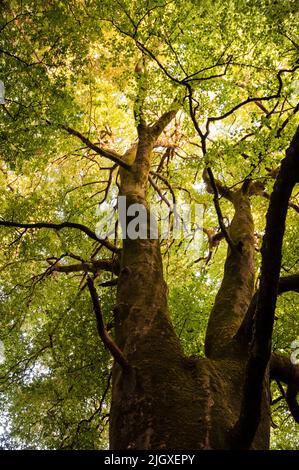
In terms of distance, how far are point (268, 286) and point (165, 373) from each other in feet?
4.95

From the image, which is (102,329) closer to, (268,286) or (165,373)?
(165,373)

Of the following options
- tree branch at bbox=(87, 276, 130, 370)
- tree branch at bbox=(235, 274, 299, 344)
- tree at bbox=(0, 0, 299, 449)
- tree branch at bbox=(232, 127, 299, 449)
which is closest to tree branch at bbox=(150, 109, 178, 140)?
tree at bbox=(0, 0, 299, 449)

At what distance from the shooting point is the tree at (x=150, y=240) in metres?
3.49

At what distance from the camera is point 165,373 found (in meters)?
3.89

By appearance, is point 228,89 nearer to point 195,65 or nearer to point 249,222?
point 195,65

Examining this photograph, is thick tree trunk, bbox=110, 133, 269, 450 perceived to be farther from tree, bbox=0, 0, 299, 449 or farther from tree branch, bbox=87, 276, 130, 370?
tree branch, bbox=87, 276, 130, 370

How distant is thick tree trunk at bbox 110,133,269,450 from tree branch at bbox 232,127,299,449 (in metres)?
0.62

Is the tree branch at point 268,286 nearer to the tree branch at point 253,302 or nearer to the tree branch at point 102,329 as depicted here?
the tree branch at point 253,302

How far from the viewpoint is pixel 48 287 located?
9812mm

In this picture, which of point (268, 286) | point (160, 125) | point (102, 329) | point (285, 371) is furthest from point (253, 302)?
point (160, 125)

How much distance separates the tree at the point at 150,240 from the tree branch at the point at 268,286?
0.01 m

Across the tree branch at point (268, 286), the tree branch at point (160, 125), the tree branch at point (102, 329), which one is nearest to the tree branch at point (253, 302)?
the tree branch at point (268, 286)
